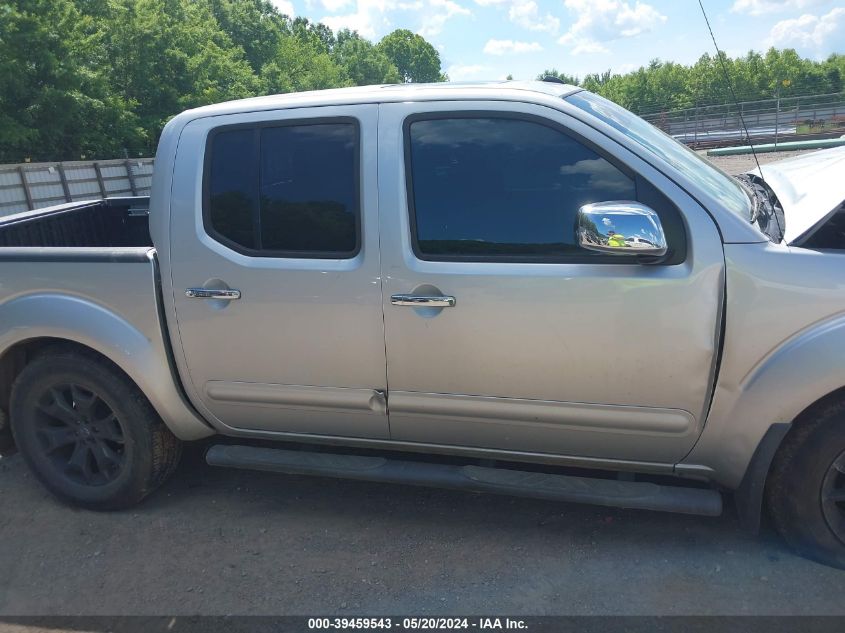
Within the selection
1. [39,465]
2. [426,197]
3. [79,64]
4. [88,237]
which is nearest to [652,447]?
[426,197]

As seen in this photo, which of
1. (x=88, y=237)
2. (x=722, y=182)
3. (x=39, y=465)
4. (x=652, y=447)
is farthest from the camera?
(x=88, y=237)

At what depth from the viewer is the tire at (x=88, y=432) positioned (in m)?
3.30

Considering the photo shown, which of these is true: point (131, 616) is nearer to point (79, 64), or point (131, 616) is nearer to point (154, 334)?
point (154, 334)

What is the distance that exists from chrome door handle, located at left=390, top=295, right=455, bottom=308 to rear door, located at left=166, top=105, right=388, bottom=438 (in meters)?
0.09

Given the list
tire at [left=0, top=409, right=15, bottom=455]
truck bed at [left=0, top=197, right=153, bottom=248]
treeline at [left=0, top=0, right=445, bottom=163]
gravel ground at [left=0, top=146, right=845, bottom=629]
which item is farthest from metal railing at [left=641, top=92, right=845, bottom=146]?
tire at [left=0, top=409, right=15, bottom=455]

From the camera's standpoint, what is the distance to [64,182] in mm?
20438

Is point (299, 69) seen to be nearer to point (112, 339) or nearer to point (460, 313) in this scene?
point (112, 339)

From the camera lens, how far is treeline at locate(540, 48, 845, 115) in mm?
55113

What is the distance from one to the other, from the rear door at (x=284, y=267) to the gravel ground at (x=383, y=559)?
53 centimetres

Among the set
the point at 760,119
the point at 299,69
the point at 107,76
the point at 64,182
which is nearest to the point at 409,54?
the point at 299,69

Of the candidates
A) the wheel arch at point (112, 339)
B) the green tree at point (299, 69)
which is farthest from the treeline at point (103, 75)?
the wheel arch at point (112, 339)

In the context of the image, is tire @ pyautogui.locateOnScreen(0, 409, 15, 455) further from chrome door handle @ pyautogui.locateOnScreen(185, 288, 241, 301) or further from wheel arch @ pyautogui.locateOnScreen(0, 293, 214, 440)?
chrome door handle @ pyautogui.locateOnScreen(185, 288, 241, 301)

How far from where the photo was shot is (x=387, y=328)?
284cm

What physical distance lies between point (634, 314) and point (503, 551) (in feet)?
3.89
